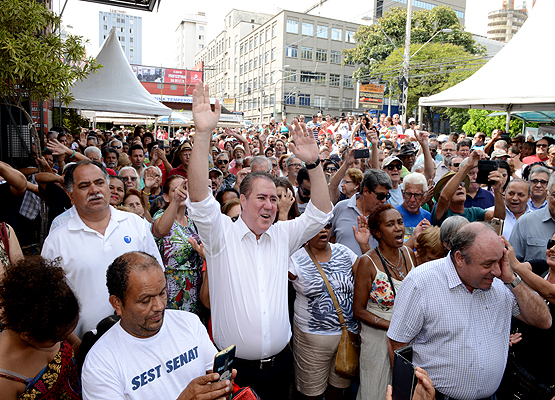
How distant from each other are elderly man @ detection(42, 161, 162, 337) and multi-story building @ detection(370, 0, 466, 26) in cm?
5953

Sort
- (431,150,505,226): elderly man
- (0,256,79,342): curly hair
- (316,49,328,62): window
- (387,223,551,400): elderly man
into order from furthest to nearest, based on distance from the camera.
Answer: (316,49,328,62): window → (431,150,505,226): elderly man → (387,223,551,400): elderly man → (0,256,79,342): curly hair

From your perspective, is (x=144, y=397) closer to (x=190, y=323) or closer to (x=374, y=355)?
(x=190, y=323)

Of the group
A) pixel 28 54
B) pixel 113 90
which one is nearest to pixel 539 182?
pixel 28 54

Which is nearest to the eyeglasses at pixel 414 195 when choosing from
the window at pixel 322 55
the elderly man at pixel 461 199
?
the elderly man at pixel 461 199

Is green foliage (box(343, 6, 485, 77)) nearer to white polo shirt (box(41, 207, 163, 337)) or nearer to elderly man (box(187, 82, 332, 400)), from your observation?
elderly man (box(187, 82, 332, 400))

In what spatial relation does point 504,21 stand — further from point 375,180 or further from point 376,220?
point 376,220

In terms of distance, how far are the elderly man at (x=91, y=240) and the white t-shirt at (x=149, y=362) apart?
0.84 meters

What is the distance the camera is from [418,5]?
6275 centimetres

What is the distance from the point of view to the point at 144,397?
6.20 feet

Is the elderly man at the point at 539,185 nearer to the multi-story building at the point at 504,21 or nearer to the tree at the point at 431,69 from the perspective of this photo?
the tree at the point at 431,69

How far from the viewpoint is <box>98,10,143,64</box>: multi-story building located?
573 feet

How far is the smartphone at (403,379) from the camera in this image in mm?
2045

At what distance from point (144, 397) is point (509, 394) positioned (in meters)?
2.31

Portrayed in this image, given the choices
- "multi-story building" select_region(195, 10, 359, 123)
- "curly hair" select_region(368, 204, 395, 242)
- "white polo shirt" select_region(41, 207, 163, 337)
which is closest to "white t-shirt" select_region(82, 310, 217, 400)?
"white polo shirt" select_region(41, 207, 163, 337)
